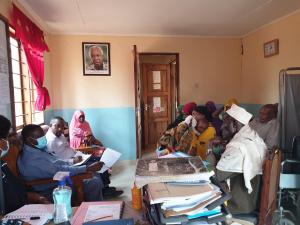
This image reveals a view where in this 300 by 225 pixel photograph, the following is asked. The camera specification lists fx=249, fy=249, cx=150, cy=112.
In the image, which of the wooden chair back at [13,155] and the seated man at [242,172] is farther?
the wooden chair back at [13,155]

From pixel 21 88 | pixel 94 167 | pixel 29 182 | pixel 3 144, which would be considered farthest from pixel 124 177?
pixel 3 144

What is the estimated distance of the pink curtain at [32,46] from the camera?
8.68ft

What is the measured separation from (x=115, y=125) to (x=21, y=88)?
1821 mm

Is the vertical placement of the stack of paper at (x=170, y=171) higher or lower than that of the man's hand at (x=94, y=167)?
higher

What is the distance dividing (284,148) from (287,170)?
240 millimetres

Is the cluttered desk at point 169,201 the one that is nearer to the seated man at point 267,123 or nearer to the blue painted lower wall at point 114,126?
the seated man at point 267,123

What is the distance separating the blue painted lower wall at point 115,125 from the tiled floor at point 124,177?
16cm

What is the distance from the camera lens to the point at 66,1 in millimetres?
2783

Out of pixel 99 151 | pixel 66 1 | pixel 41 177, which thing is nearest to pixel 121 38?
pixel 66 1

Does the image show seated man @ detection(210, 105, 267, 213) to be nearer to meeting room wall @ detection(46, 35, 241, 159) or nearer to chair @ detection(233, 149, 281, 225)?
chair @ detection(233, 149, 281, 225)

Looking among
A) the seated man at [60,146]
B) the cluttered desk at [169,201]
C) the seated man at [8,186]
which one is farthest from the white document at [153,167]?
the seated man at [60,146]

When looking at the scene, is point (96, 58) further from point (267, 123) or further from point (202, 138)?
point (267, 123)

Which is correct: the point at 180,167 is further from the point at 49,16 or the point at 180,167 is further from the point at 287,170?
the point at 49,16

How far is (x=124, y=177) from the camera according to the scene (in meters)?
3.79
